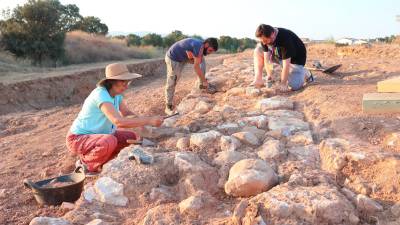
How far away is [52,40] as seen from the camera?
21172 millimetres

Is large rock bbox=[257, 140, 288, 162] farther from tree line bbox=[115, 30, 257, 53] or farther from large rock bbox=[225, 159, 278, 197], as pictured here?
tree line bbox=[115, 30, 257, 53]

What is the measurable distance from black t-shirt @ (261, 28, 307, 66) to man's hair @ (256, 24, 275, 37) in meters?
0.25

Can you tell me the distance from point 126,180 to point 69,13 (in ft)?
105

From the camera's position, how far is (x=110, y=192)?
346 centimetres

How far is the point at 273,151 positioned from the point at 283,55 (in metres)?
→ 2.24

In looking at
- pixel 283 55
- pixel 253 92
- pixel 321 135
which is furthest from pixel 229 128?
pixel 283 55

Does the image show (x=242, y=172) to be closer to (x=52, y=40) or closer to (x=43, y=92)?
(x=43, y=92)

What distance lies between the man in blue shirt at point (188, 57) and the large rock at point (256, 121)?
5.74 feet

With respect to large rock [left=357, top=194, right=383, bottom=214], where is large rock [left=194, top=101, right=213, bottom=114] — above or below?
above

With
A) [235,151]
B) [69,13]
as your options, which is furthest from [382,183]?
[69,13]

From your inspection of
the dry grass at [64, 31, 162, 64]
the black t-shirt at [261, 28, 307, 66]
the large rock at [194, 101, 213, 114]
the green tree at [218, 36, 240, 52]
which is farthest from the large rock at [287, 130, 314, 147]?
the green tree at [218, 36, 240, 52]

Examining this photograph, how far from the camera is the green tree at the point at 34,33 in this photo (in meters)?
20.4

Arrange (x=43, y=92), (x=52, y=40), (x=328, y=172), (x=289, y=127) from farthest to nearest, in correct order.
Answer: (x=52, y=40)
(x=43, y=92)
(x=289, y=127)
(x=328, y=172)

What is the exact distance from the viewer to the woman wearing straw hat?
4.14 metres
